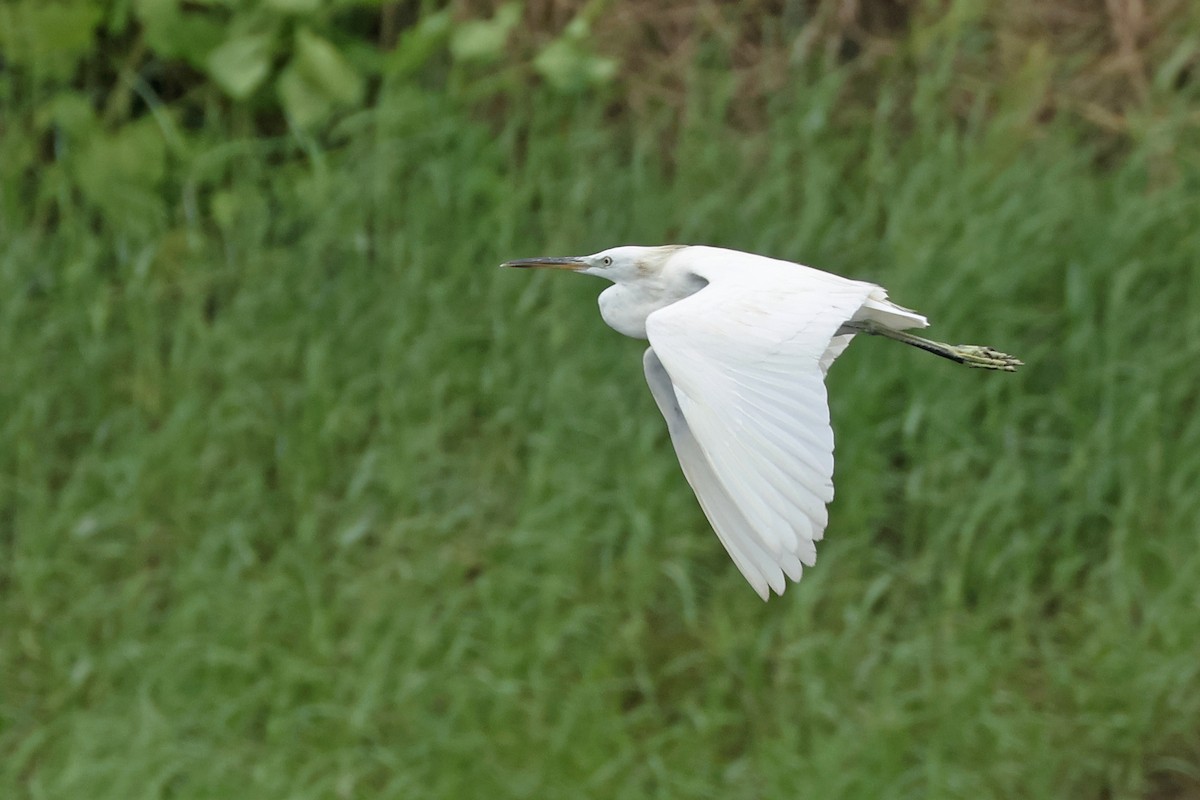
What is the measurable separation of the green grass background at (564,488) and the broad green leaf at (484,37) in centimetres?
17

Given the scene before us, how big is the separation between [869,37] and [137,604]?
2.09 metres

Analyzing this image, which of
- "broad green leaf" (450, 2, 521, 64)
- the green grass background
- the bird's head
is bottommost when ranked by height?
the green grass background

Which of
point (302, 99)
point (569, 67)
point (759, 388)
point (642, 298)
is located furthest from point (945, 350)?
point (302, 99)

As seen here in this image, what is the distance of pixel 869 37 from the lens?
166 inches

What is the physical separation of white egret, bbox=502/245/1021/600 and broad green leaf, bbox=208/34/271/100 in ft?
6.11

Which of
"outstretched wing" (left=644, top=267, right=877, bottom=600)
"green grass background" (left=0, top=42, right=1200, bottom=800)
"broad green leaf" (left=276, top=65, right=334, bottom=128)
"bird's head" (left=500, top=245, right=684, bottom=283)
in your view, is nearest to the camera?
"outstretched wing" (left=644, top=267, right=877, bottom=600)

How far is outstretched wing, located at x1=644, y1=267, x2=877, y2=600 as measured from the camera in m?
1.94

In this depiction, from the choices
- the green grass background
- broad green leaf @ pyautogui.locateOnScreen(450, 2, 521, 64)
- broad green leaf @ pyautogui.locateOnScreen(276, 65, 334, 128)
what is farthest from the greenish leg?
broad green leaf @ pyautogui.locateOnScreen(276, 65, 334, 128)

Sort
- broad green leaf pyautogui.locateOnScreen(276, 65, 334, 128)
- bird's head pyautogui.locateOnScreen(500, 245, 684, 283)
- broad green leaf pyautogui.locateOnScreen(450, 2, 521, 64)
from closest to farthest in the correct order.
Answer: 1. bird's head pyautogui.locateOnScreen(500, 245, 684, 283)
2. broad green leaf pyautogui.locateOnScreen(450, 2, 521, 64)
3. broad green leaf pyautogui.locateOnScreen(276, 65, 334, 128)

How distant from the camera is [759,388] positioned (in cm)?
208

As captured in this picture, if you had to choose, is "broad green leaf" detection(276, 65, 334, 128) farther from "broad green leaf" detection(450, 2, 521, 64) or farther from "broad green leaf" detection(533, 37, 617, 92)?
"broad green leaf" detection(533, 37, 617, 92)

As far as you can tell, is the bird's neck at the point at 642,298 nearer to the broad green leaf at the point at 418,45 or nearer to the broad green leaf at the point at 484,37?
the broad green leaf at the point at 484,37

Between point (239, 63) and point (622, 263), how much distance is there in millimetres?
1786

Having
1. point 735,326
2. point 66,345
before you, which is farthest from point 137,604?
point 735,326
